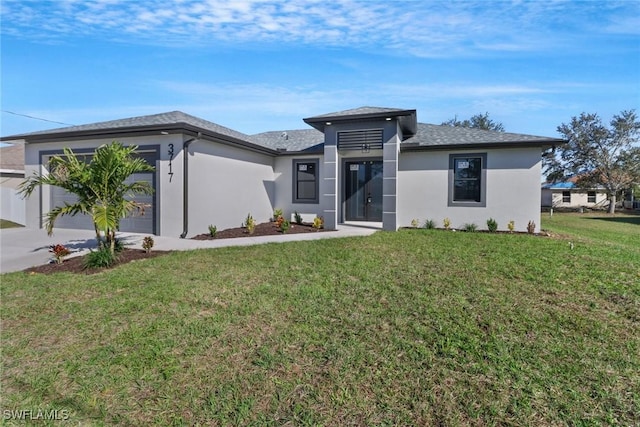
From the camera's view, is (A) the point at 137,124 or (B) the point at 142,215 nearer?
(A) the point at 137,124

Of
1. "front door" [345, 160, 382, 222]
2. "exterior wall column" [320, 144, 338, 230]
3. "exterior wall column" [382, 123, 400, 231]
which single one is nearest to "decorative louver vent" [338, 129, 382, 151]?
"exterior wall column" [382, 123, 400, 231]

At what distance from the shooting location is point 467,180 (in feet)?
37.8

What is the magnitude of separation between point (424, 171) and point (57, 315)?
11.0 m

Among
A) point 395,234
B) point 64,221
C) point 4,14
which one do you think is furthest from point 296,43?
point 64,221

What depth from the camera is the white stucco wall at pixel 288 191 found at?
43.3 feet

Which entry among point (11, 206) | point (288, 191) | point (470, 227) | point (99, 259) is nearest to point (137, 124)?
point (99, 259)

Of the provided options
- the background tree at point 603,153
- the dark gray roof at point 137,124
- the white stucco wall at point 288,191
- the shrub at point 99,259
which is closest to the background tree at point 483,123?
the background tree at point 603,153

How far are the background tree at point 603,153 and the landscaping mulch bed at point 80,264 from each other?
121ft

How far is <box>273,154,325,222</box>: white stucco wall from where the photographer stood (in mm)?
13203

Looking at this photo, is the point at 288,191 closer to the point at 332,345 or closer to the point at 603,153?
the point at 332,345

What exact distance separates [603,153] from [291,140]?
33.1 metres

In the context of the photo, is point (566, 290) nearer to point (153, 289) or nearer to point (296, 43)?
point (153, 289)

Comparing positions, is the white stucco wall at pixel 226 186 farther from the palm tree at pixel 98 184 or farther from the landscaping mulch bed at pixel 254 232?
the palm tree at pixel 98 184

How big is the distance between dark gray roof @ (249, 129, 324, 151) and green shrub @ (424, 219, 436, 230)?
5048 millimetres
